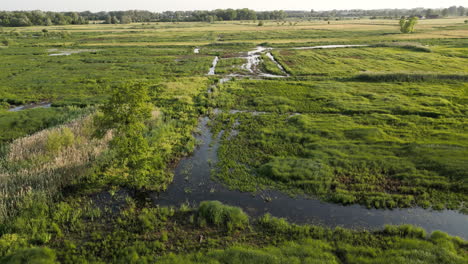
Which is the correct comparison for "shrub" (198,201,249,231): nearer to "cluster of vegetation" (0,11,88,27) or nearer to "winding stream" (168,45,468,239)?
"winding stream" (168,45,468,239)

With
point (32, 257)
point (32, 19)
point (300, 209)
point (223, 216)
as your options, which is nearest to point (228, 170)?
point (223, 216)

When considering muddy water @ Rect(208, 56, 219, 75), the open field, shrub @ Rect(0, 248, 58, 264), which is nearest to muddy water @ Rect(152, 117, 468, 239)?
the open field

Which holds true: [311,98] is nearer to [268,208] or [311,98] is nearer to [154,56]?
[268,208]

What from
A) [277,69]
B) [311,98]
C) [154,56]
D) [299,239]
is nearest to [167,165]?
[299,239]

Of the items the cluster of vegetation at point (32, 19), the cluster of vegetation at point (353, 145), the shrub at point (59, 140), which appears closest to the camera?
the cluster of vegetation at point (353, 145)

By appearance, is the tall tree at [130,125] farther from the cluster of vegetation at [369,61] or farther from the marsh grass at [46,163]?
the cluster of vegetation at [369,61]

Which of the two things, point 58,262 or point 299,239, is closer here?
point 58,262

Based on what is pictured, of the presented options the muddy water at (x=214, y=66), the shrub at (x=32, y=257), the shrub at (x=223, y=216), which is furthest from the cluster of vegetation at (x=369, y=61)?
the shrub at (x=32, y=257)
